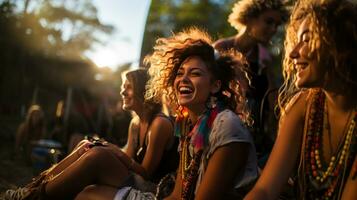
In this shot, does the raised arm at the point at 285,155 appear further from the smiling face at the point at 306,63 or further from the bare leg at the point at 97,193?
the bare leg at the point at 97,193

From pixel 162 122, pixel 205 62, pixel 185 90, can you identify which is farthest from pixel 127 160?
pixel 205 62

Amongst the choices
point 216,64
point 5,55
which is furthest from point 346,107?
Answer: point 5,55

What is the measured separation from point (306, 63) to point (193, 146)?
0.85m

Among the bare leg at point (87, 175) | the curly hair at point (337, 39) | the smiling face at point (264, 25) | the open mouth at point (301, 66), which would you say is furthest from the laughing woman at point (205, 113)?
the smiling face at point (264, 25)

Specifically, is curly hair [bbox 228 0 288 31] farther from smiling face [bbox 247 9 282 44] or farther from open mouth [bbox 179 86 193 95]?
open mouth [bbox 179 86 193 95]

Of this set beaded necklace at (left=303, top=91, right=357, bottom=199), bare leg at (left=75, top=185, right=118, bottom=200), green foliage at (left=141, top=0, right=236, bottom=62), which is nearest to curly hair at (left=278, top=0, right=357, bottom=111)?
beaded necklace at (left=303, top=91, right=357, bottom=199)

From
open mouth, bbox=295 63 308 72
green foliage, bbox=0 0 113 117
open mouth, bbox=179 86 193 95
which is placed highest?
green foliage, bbox=0 0 113 117

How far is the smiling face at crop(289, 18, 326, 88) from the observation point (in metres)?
1.88

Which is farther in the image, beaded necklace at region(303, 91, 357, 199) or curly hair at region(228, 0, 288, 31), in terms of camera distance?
curly hair at region(228, 0, 288, 31)

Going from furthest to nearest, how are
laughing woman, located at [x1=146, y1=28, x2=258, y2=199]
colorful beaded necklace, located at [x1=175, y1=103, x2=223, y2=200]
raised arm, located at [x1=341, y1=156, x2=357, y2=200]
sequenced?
colorful beaded necklace, located at [x1=175, y1=103, x2=223, y2=200] < laughing woman, located at [x1=146, y1=28, x2=258, y2=199] < raised arm, located at [x1=341, y1=156, x2=357, y2=200]

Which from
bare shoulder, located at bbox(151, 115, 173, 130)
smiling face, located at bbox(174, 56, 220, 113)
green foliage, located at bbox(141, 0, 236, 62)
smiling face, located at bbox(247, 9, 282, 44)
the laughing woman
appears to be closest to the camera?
the laughing woman

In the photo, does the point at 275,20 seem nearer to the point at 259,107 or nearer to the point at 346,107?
the point at 259,107

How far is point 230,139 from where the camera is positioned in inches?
91.1

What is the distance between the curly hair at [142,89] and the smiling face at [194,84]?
1031mm
